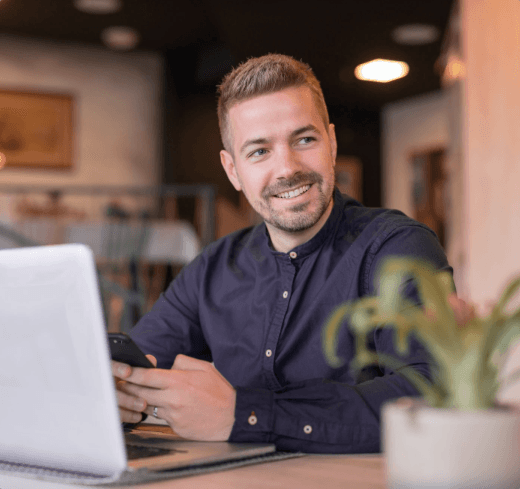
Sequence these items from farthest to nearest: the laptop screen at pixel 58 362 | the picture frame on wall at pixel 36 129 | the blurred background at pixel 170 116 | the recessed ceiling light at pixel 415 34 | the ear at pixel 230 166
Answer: the picture frame on wall at pixel 36 129 < the recessed ceiling light at pixel 415 34 < the blurred background at pixel 170 116 < the ear at pixel 230 166 < the laptop screen at pixel 58 362

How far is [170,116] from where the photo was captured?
6.97 m

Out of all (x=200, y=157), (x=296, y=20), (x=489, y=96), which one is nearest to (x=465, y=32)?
(x=489, y=96)

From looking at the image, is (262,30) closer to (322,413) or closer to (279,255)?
(279,255)

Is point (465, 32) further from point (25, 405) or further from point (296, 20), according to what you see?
point (25, 405)

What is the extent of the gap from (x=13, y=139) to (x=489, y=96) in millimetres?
5021

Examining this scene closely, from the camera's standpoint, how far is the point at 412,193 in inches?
314

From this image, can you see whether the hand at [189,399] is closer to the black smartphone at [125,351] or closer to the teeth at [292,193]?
the black smartphone at [125,351]

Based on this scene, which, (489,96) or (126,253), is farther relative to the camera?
(126,253)

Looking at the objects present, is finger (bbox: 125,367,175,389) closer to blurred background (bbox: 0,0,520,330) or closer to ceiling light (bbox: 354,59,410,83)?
blurred background (bbox: 0,0,520,330)

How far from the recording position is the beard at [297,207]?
1325mm

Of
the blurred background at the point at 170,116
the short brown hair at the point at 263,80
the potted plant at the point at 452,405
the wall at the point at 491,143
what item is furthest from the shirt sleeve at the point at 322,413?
the blurred background at the point at 170,116

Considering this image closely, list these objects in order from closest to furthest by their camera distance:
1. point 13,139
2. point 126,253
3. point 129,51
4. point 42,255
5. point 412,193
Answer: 1. point 42,255
2. point 126,253
3. point 13,139
4. point 129,51
5. point 412,193

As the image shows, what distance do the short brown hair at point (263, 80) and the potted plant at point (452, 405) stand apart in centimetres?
94


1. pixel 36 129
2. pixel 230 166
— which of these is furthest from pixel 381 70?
pixel 230 166
